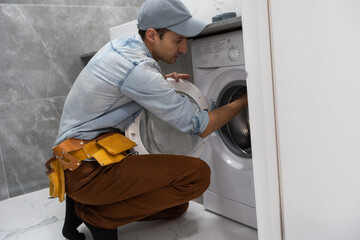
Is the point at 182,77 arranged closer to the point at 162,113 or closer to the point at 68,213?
the point at 162,113

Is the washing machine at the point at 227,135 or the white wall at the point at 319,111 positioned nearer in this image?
the white wall at the point at 319,111

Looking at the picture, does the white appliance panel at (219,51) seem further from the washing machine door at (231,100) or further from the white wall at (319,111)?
the white wall at (319,111)

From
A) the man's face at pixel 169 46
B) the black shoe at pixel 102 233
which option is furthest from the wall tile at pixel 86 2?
the black shoe at pixel 102 233

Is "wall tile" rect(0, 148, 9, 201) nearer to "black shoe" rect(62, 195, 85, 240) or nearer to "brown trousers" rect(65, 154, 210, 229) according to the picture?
"black shoe" rect(62, 195, 85, 240)

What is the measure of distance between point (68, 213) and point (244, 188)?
899 millimetres

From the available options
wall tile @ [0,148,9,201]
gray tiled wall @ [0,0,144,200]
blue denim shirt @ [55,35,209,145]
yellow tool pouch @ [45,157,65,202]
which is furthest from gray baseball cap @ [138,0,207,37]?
wall tile @ [0,148,9,201]

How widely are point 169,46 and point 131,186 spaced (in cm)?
66

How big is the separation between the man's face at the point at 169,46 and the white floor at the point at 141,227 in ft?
2.90

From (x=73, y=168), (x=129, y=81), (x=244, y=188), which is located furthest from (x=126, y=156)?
(x=244, y=188)

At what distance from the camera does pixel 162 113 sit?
1.47m

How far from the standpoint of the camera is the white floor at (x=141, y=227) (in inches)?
70.1

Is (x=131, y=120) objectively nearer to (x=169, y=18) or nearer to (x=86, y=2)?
(x=169, y=18)

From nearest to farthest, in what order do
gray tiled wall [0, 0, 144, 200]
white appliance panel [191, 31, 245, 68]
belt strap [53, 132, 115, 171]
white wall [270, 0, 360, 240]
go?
white wall [270, 0, 360, 240], belt strap [53, 132, 115, 171], white appliance panel [191, 31, 245, 68], gray tiled wall [0, 0, 144, 200]

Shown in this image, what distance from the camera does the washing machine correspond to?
5.55 feet
